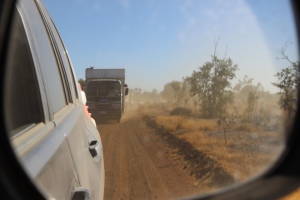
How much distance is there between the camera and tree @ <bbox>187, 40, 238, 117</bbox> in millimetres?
26109

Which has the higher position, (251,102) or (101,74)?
(101,74)

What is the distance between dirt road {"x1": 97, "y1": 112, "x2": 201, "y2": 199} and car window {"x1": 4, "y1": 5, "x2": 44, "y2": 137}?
5307mm

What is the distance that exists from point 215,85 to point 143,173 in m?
18.5

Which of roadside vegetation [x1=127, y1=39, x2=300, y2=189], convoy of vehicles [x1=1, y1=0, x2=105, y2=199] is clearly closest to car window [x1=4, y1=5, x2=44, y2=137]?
→ convoy of vehicles [x1=1, y1=0, x2=105, y2=199]

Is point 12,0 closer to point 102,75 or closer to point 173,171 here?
point 173,171

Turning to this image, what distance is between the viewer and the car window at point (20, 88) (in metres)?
2.02

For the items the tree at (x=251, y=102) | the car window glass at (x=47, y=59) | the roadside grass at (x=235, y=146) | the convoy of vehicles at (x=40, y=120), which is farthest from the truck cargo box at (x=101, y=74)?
the convoy of vehicles at (x=40, y=120)

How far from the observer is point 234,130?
60.6ft

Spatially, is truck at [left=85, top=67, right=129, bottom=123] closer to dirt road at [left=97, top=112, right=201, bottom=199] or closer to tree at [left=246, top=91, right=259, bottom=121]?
tree at [left=246, top=91, right=259, bottom=121]

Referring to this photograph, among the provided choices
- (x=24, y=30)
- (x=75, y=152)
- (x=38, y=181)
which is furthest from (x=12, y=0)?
(x=75, y=152)

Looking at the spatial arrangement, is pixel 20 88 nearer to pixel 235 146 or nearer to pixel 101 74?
pixel 235 146

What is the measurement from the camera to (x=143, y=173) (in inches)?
375

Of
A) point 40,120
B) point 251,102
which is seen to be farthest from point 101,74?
point 40,120

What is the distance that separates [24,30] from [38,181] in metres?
0.98
